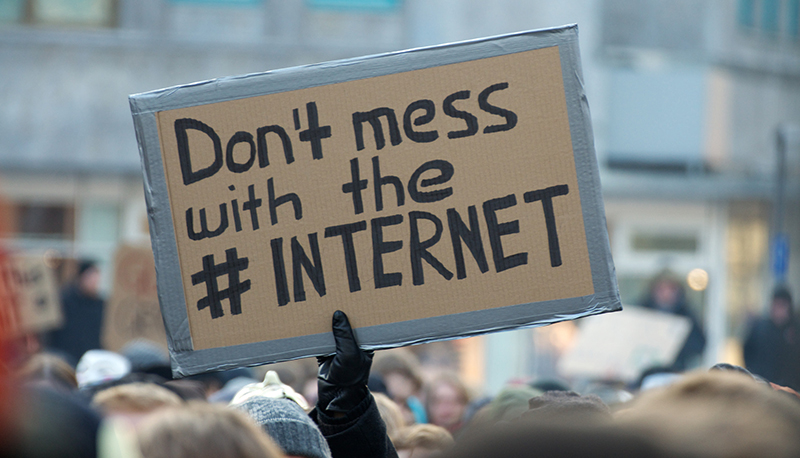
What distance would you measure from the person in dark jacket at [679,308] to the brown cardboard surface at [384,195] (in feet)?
19.7

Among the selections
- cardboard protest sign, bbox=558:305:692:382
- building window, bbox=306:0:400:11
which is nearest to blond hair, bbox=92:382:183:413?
cardboard protest sign, bbox=558:305:692:382

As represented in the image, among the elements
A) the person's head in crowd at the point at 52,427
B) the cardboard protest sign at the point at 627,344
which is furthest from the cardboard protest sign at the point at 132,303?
the person's head in crowd at the point at 52,427

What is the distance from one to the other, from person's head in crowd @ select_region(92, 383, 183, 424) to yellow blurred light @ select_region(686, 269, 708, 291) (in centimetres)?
1169

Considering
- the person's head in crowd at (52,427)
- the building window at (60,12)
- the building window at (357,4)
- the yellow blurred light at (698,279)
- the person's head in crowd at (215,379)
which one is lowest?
the yellow blurred light at (698,279)

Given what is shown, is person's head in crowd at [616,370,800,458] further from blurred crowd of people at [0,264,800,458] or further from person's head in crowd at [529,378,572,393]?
person's head in crowd at [529,378,572,393]

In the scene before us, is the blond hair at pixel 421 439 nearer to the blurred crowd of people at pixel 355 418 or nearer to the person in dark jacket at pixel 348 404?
the blurred crowd of people at pixel 355 418

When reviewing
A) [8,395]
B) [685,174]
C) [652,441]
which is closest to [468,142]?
[652,441]

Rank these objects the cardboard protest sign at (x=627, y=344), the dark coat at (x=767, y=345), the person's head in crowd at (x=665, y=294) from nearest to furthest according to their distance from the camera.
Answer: the cardboard protest sign at (x=627, y=344) < the dark coat at (x=767, y=345) < the person's head in crowd at (x=665, y=294)

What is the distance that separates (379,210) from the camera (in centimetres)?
269

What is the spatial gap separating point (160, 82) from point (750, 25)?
8.81m

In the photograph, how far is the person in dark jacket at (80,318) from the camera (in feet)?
26.9

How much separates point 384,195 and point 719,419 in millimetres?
1467

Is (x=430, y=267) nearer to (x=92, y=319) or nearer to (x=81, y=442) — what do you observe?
(x=81, y=442)

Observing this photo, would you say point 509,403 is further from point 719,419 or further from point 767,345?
point 767,345
